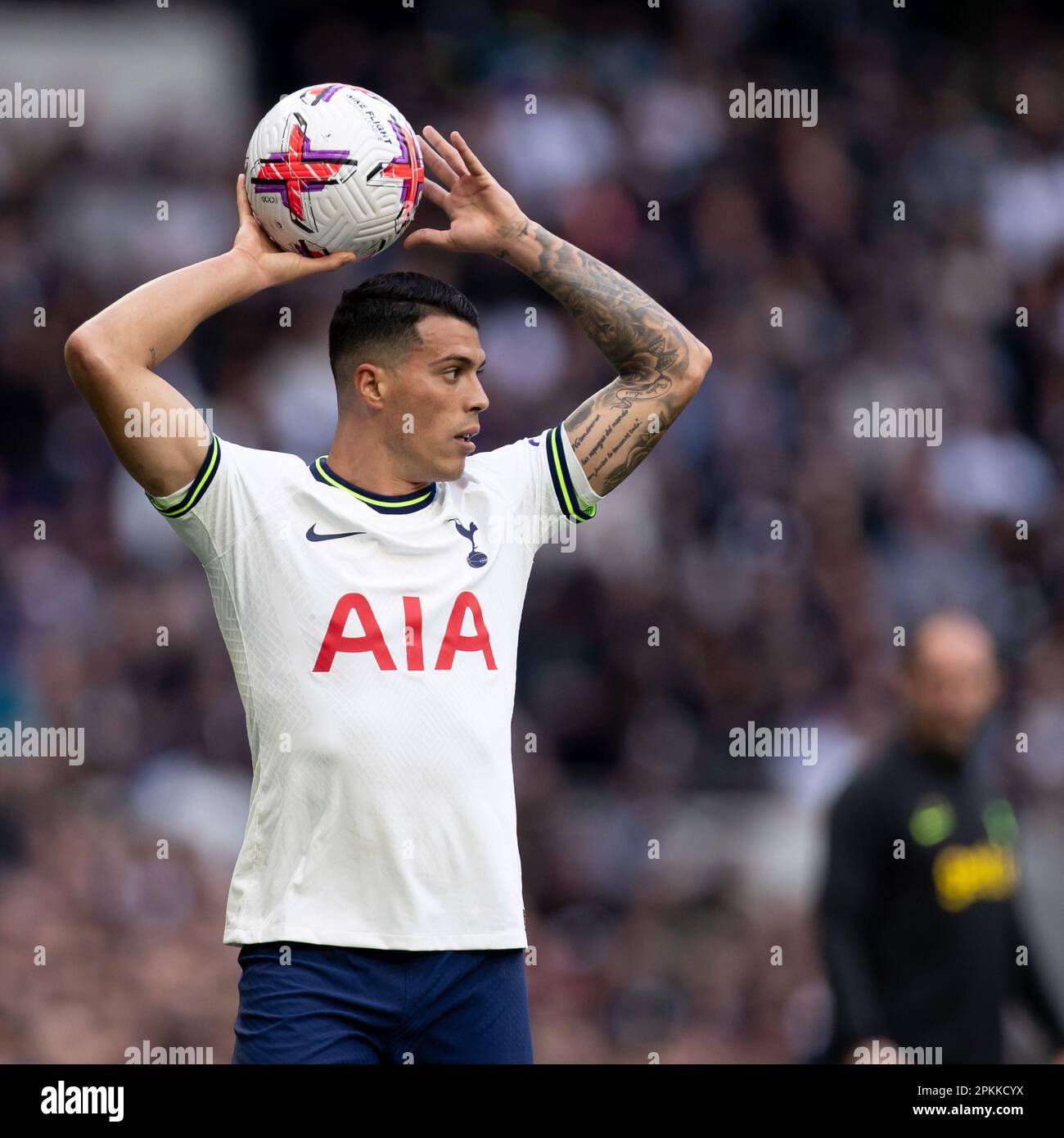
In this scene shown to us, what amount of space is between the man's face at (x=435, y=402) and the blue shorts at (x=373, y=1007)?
1134 mm

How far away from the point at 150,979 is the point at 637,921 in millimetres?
2220

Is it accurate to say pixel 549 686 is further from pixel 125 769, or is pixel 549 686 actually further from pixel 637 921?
pixel 125 769

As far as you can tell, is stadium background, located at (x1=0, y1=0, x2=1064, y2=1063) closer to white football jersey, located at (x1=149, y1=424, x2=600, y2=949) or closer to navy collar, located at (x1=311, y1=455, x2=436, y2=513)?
white football jersey, located at (x1=149, y1=424, x2=600, y2=949)

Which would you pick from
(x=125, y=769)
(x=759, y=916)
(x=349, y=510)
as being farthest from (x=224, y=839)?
(x=349, y=510)

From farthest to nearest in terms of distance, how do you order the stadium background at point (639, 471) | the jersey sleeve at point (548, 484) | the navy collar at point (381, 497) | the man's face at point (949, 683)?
1. the stadium background at point (639, 471)
2. the man's face at point (949, 683)
3. the jersey sleeve at point (548, 484)
4. the navy collar at point (381, 497)

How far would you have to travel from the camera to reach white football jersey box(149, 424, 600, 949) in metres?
3.92

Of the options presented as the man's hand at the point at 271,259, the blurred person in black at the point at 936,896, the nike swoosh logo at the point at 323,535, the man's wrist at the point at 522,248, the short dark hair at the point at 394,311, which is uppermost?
the man's wrist at the point at 522,248

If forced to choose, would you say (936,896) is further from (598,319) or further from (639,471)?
(639,471)

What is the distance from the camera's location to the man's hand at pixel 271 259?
4.28 meters

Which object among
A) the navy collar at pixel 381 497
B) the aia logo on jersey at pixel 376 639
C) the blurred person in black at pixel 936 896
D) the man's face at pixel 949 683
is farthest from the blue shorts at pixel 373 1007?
the man's face at pixel 949 683

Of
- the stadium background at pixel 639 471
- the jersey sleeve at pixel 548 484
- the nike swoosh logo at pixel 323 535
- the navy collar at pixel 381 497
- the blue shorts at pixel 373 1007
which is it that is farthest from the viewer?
the stadium background at pixel 639 471

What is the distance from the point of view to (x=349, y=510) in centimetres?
415

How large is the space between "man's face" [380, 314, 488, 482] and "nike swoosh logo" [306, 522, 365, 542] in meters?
0.23

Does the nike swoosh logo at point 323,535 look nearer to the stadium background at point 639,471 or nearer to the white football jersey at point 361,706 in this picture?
the white football jersey at point 361,706
